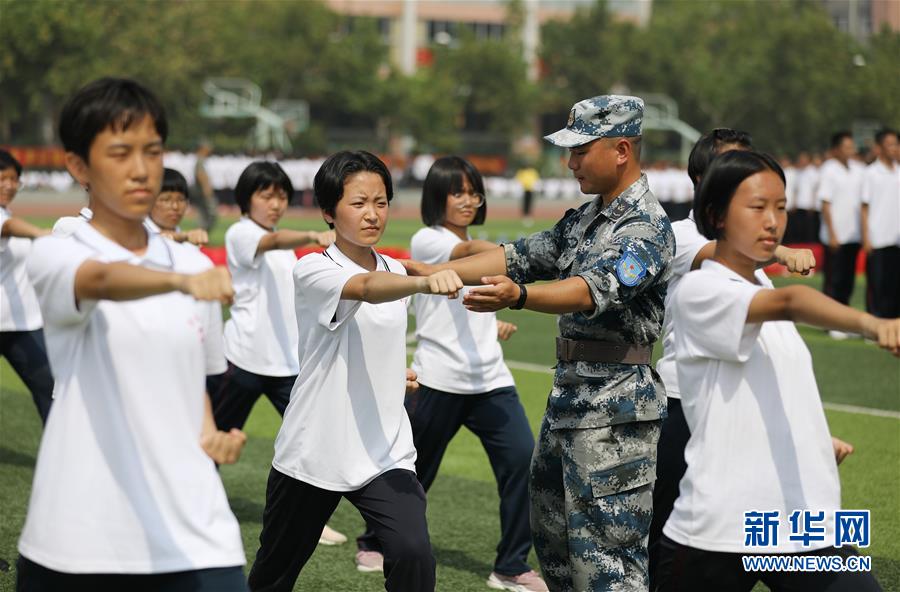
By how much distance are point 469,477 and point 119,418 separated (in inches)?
226

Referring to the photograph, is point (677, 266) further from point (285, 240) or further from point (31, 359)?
point (31, 359)

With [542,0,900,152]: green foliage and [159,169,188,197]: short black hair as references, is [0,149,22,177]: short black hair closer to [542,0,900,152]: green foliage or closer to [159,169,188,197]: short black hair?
[159,169,188,197]: short black hair

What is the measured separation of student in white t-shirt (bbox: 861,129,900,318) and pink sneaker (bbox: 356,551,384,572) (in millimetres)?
9847

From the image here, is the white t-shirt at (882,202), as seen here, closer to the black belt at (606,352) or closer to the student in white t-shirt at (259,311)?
the student in white t-shirt at (259,311)

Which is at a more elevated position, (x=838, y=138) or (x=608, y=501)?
(x=838, y=138)

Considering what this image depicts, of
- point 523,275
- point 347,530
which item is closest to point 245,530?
point 347,530

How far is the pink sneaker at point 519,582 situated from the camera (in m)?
6.70

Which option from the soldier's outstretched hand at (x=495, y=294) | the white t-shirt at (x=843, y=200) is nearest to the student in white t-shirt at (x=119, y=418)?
the soldier's outstretched hand at (x=495, y=294)

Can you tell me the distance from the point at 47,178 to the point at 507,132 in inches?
1229

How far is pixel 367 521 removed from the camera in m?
5.24

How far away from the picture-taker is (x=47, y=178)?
49500mm

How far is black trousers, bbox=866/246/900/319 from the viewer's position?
15422 mm

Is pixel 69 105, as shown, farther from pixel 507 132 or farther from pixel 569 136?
pixel 507 132

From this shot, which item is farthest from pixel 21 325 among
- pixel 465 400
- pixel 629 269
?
pixel 629 269
